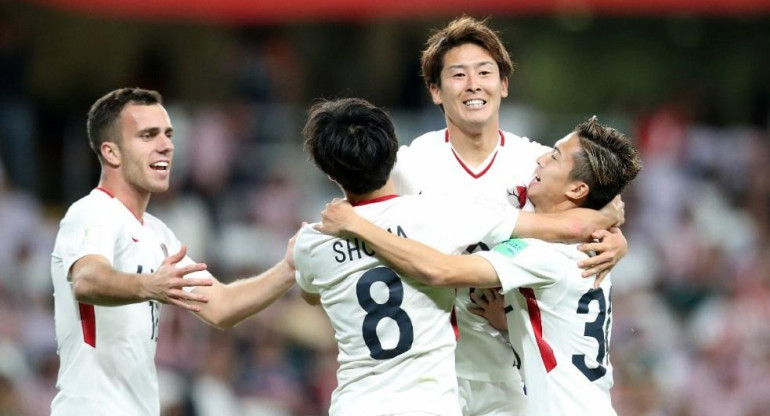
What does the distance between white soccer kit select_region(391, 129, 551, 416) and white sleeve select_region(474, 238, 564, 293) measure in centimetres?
63

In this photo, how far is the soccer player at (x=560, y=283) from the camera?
5414 millimetres

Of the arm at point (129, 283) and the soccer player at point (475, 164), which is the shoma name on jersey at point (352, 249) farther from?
the soccer player at point (475, 164)

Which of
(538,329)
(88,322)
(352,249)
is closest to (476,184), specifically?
(538,329)

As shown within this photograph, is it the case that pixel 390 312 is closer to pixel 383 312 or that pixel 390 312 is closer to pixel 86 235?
pixel 383 312

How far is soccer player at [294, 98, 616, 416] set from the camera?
206 inches

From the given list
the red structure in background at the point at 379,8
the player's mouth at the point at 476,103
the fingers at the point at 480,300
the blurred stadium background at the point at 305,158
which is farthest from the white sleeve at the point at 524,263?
the red structure in background at the point at 379,8

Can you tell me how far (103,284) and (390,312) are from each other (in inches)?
48.3

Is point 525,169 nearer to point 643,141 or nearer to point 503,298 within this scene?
point 503,298

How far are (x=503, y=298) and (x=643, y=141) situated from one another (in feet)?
27.3

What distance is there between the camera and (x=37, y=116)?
1445 centimetres

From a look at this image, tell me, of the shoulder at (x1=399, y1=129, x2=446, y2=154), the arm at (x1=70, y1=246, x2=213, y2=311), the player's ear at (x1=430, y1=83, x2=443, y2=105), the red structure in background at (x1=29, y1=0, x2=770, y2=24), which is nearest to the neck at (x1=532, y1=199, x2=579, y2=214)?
the shoulder at (x1=399, y1=129, x2=446, y2=154)

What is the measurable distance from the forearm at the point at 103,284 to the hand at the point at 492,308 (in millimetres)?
1486

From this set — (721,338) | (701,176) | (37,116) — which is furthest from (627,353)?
(37,116)

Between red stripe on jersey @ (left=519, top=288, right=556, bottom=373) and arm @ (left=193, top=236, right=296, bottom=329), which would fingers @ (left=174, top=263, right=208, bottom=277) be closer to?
arm @ (left=193, top=236, right=296, bottom=329)
